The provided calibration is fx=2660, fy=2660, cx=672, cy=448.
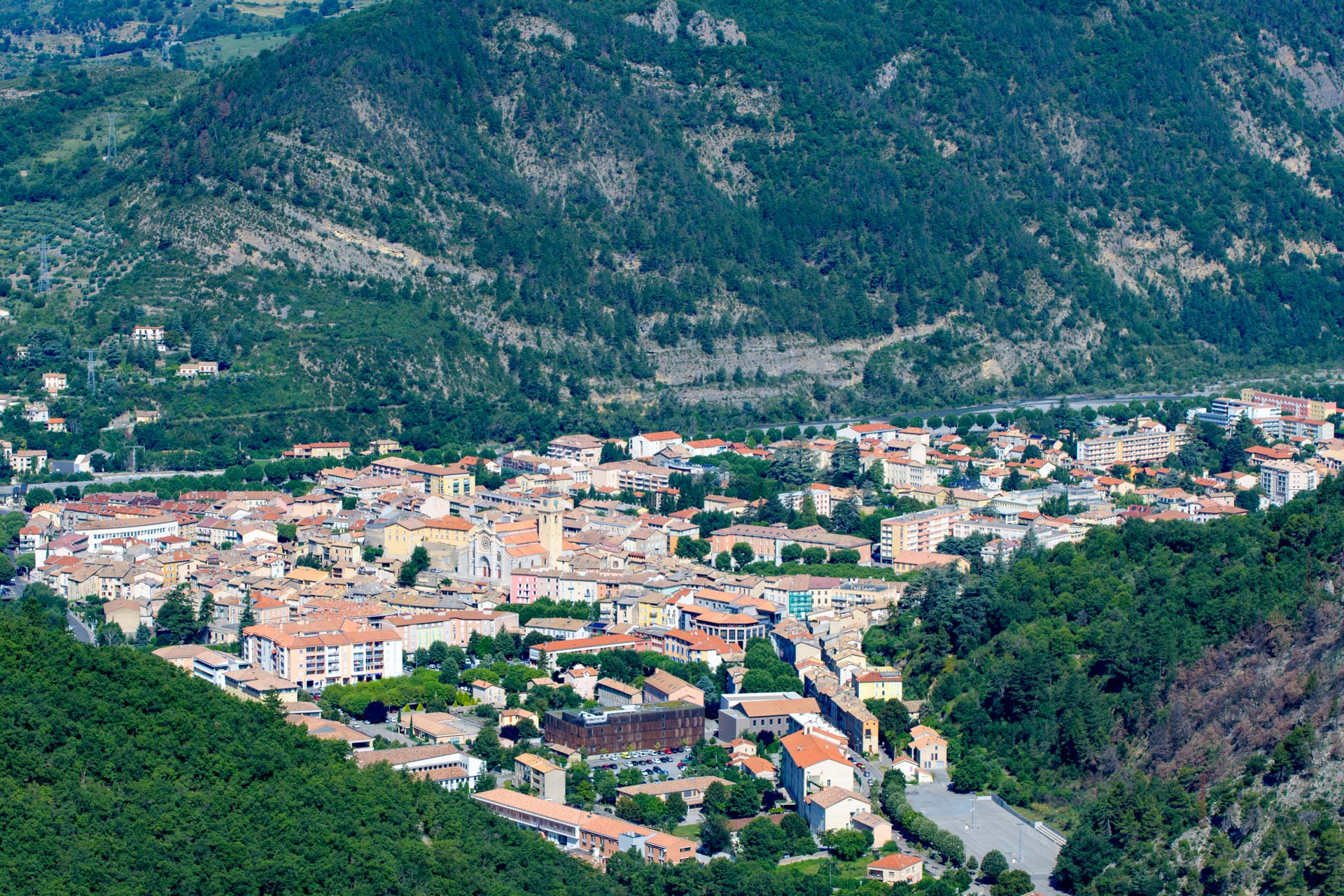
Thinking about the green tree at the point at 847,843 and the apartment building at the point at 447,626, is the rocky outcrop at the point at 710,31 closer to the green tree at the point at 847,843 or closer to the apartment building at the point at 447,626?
the apartment building at the point at 447,626

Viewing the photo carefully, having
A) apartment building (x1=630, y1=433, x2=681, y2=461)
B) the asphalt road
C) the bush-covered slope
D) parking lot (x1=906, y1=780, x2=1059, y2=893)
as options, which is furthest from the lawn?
apartment building (x1=630, y1=433, x2=681, y2=461)

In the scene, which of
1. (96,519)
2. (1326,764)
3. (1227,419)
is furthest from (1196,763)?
(1227,419)

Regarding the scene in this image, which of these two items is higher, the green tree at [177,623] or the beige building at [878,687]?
the green tree at [177,623]

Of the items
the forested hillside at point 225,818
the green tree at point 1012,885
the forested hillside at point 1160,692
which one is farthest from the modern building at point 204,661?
the green tree at point 1012,885

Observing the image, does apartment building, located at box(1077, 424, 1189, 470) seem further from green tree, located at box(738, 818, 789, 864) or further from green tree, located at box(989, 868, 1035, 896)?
green tree, located at box(989, 868, 1035, 896)

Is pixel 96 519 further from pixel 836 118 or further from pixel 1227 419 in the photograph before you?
pixel 836 118
